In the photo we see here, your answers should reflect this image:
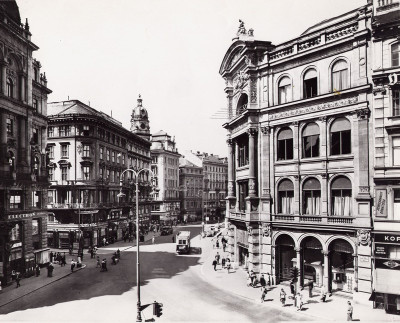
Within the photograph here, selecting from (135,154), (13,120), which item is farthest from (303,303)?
(135,154)

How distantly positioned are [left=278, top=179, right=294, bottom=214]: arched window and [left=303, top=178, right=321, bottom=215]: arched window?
127 centimetres

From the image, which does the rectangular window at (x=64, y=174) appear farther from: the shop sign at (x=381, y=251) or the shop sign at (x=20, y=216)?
the shop sign at (x=381, y=251)

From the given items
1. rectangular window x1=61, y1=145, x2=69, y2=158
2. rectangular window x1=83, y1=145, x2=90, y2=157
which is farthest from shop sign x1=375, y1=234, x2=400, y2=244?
rectangular window x1=61, y1=145, x2=69, y2=158

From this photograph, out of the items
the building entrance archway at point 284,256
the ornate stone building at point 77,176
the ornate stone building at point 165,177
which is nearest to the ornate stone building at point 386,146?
the building entrance archway at point 284,256

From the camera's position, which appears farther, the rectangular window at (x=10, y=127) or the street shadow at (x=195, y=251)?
the street shadow at (x=195, y=251)

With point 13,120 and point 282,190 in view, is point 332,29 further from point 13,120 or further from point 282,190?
point 13,120

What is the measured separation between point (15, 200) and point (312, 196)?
90.7 feet

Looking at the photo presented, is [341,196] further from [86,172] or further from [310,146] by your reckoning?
[86,172]

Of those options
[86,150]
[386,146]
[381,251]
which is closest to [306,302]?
[381,251]

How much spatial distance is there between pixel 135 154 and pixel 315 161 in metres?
52.4

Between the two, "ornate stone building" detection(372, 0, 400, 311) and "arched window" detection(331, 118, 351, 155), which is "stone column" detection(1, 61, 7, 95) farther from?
"ornate stone building" detection(372, 0, 400, 311)

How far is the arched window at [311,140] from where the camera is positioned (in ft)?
101

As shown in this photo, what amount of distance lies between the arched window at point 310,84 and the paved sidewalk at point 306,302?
53.6ft

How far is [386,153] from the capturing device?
25641 millimetres
